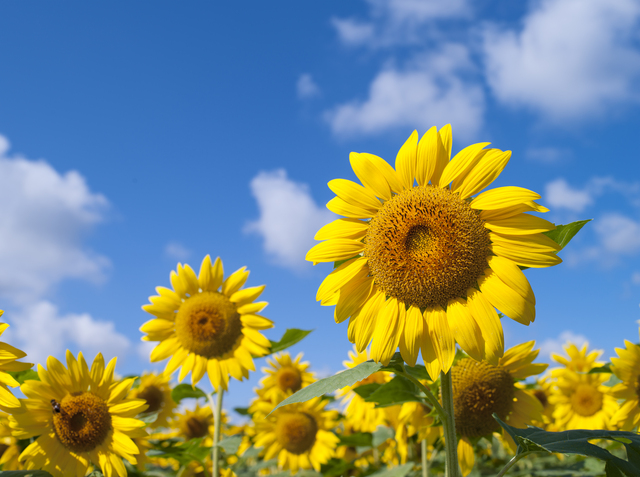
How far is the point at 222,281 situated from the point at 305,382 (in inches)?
107

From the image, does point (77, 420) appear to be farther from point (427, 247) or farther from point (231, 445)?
point (427, 247)

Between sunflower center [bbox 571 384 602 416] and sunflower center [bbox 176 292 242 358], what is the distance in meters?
4.95

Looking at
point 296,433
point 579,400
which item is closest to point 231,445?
point 296,433

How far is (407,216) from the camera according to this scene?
2.89 metres

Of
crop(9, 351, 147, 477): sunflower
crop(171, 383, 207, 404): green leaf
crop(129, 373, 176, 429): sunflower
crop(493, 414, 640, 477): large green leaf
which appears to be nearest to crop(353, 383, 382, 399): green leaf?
crop(493, 414, 640, 477): large green leaf

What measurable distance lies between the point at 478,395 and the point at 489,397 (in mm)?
105

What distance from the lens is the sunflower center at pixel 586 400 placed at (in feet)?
22.4

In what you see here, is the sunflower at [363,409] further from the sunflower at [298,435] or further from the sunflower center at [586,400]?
the sunflower center at [586,400]

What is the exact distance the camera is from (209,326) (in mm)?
5594

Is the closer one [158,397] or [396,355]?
[396,355]

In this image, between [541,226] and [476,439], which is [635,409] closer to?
[476,439]

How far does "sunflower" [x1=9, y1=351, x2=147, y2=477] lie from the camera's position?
12.6 ft

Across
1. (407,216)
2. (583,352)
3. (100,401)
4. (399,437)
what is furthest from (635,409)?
(100,401)

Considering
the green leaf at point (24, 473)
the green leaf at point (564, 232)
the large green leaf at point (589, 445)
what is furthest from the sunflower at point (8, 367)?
the green leaf at point (564, 232)
